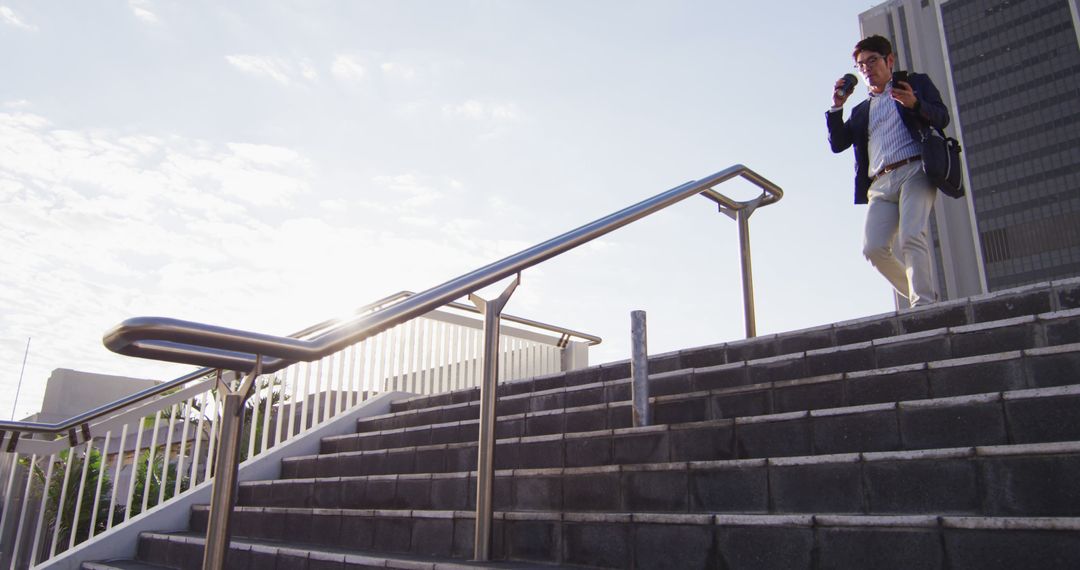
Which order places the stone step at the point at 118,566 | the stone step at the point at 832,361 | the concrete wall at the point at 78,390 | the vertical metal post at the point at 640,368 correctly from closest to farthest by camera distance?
the stone step at the point at 832,361 → the vertical metal post at the point at 640,368 → the stone step at the point at 118,566 → the concrete wall at the point at 78,390

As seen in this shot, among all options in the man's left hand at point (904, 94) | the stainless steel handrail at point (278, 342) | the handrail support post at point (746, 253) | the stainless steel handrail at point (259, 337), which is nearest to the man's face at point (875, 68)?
the man's left hand at point (904, 94)

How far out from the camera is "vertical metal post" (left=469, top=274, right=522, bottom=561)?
2.44m

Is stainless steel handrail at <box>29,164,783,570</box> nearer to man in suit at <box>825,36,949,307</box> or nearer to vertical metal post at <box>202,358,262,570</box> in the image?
vertical metal post at <box>202,358,262,570</box>

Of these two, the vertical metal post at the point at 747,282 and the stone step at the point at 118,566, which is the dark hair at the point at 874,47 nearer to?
the vertical metal post at the point at 747,282

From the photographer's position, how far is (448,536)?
2738 mm

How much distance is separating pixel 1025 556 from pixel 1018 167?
85250 millimetres

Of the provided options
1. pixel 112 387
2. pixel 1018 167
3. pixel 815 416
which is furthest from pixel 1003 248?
pixel 815 416

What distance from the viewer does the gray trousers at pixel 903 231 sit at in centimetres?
357

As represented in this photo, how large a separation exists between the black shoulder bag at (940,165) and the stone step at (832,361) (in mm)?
1132

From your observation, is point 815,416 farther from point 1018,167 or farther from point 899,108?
point 1018,167

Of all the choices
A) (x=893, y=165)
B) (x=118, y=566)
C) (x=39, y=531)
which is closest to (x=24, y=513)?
(x=39, y=531)

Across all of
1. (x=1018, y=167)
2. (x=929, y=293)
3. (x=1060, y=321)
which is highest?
(x=1018, y=167)

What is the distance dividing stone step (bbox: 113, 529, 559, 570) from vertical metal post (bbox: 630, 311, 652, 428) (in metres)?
0.86

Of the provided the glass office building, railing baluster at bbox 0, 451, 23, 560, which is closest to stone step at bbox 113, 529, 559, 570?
railing baluster at bbox 0, 451, 23, 560
